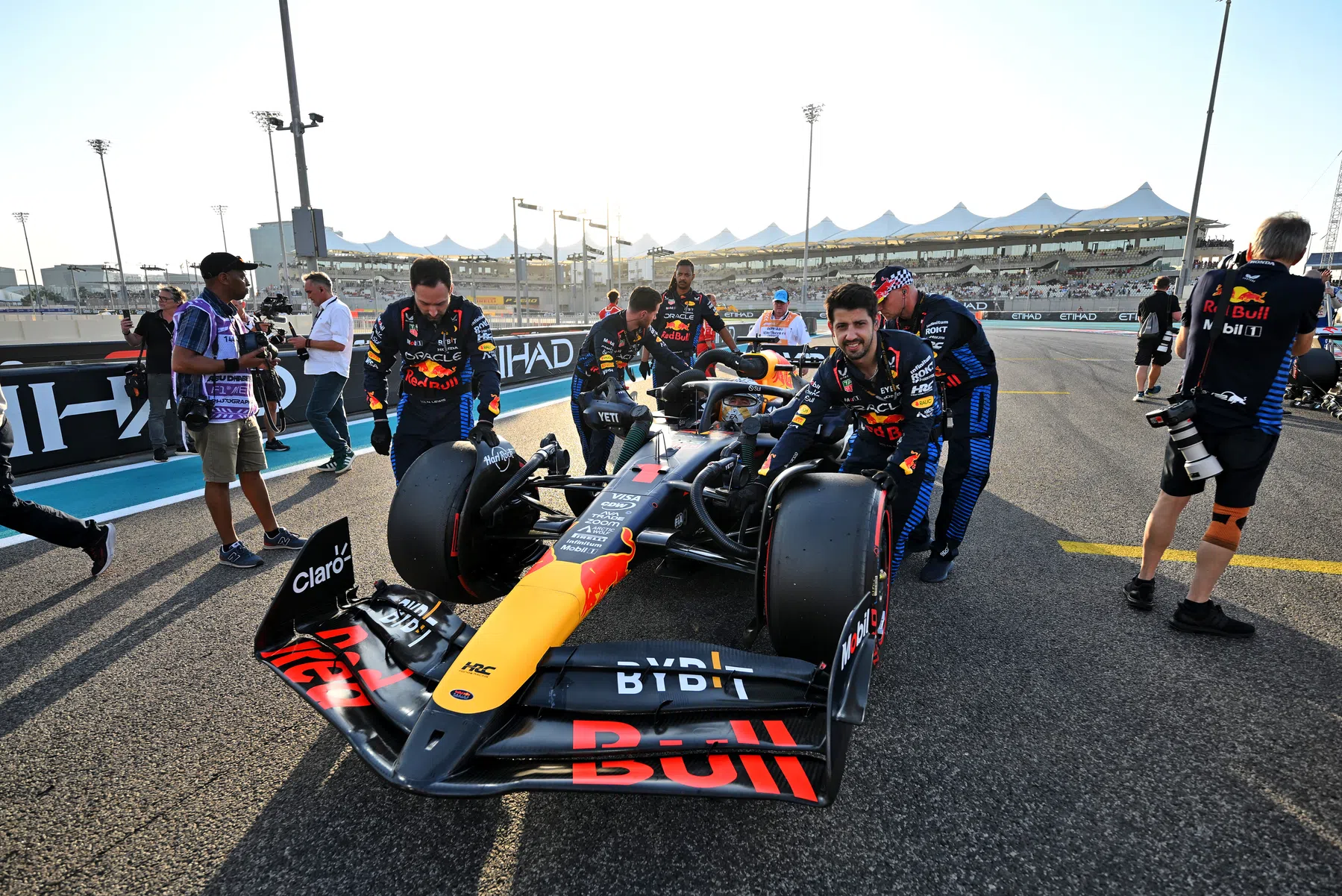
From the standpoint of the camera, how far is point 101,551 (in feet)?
11.7

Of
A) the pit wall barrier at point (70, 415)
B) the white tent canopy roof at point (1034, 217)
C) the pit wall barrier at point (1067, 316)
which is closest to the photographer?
the pit wall barrier at point (70, 415)

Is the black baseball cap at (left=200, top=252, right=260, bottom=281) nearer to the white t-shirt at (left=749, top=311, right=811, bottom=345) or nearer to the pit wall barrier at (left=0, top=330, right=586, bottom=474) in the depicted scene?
the pit wall barrier at (left=0, top=330, right=586, bottom=474)

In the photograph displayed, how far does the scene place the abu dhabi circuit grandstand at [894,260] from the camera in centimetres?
5684

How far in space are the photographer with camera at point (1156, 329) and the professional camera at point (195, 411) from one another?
10901mm

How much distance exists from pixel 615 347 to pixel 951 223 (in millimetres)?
77575

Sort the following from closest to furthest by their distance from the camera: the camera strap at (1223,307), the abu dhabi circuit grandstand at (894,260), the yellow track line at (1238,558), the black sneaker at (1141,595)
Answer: the camera strap at (1223,307) < the black sneaker at (1141,595) < the yellow track line at (1238,558) < the abu dhabi circuit grandstand at (894,260)

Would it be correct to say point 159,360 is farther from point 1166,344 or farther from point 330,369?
point 1166,344

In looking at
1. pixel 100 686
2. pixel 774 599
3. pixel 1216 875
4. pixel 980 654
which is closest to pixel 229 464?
pixel 100 686

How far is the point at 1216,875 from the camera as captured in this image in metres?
1.71

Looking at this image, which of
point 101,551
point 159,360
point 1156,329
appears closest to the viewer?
point 101,551

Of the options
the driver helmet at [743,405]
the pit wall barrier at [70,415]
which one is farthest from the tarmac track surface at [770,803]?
the pit wall barrier at [70,415]

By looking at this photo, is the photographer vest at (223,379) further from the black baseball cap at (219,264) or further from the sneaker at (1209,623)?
the sneaker at (1209,623)

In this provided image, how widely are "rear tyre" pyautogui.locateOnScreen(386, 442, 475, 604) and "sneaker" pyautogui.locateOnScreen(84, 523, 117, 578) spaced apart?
1.96 meters

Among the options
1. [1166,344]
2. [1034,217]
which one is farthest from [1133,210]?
[1166,344]
